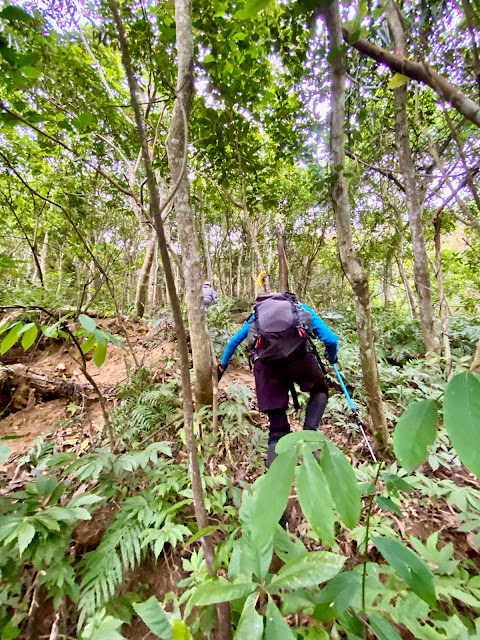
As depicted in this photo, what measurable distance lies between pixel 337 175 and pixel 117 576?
3504mm

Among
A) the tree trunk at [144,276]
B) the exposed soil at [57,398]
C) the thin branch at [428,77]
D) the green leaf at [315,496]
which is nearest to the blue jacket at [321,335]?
the exposed soil at [57,398]

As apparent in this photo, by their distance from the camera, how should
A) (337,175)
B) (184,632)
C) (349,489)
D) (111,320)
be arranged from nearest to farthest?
(349,489) < (184,632) < (337,175) < (111,320)

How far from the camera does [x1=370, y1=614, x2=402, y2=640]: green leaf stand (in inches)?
28.3

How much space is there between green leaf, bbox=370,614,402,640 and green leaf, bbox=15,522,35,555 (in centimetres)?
147

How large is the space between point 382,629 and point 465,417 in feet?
2.21

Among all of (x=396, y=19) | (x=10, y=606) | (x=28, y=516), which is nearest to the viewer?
(x=28, y=516)

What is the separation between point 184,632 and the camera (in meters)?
0.89

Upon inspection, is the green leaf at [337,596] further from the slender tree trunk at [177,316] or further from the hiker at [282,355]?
the hiker at [282,355]

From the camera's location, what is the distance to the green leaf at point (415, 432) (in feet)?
2.08

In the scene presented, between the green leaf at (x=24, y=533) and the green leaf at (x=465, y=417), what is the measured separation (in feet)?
5.86

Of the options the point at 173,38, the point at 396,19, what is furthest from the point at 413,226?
the point at 173,38

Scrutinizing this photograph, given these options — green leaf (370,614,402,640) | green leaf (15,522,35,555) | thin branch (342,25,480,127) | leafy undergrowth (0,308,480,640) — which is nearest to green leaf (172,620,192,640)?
leafy undergrowth (0,308,480,640)

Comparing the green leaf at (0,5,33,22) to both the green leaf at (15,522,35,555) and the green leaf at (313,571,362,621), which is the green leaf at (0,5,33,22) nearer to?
the green leaf at (15,522,35,555)

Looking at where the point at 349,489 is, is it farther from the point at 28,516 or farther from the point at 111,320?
the point at 111,320
